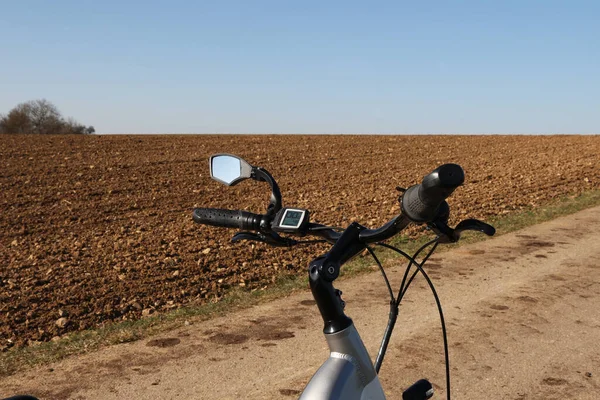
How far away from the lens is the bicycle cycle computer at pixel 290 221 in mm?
2236

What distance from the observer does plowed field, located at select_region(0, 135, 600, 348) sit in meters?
7.54

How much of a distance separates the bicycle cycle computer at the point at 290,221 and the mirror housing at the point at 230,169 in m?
0.19

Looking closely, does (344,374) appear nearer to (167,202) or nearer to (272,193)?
(272,193)

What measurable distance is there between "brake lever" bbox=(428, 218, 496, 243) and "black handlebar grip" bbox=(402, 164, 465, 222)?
0.11 metres

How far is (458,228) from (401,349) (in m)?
3.77

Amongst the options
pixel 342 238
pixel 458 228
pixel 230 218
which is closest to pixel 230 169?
pixel 230 218

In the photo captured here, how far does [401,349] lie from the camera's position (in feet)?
18.7

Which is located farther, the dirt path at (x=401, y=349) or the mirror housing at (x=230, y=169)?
the dirt path at (x=401, y=349)

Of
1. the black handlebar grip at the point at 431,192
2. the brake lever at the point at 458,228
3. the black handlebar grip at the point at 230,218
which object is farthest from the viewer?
the black handlebar grip at the point at 230,218

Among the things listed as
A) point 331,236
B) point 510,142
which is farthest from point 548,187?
point 510,142

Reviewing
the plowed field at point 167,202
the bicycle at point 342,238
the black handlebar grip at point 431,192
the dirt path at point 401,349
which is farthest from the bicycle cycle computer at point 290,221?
the plowed field at point 167,202

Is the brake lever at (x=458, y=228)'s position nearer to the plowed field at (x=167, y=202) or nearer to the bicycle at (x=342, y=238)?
the bicycle at (x=342, y=238)

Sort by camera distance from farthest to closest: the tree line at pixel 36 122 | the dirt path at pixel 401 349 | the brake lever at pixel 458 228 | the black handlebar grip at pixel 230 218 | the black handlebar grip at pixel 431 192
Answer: the tree line at pixel 36 122 → the dirt path at pixel 401 349 → the black handlebar grip at pixel 230 218 → the brake lever at pixel 458 228 → the black handlebar grip at pixel 431 192

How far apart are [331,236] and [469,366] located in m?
3.42
